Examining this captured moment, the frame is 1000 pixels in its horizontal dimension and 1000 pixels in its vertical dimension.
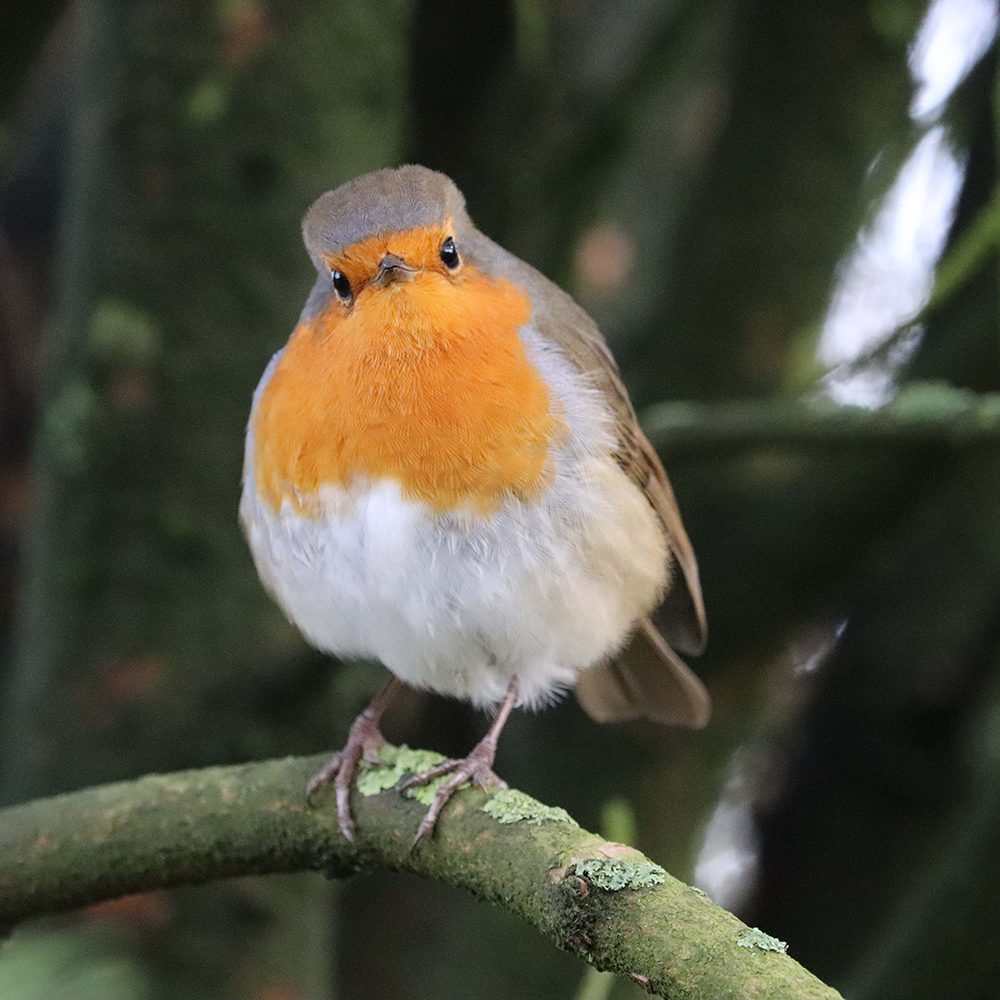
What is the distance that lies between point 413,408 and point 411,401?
0.04 ft

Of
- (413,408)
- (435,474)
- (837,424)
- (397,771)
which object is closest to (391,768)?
(397,771)

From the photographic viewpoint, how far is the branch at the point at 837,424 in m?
2.92


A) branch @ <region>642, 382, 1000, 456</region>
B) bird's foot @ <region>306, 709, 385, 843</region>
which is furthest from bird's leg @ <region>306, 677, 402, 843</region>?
branch @ <region>642, 382, 1000, 456</region>

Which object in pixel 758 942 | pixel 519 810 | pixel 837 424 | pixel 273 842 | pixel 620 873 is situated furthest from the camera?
pixel 837 424

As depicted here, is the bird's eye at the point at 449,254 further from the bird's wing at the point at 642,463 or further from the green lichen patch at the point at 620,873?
the green lichen patch at the point at 620,873

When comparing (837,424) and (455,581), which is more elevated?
(837,424)

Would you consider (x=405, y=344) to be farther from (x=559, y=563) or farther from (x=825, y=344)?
(x=825, y=344)

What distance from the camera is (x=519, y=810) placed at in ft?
6.97

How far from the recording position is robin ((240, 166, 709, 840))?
8.97 feet

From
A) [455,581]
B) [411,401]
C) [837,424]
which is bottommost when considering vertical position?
[455,581]

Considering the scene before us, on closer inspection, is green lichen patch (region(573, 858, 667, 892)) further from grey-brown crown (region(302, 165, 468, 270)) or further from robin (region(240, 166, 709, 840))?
grey-brown crown (region(302, 165, 468, 270))

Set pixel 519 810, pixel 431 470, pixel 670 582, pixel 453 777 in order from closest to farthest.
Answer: pixel 519 810 → pixel 453 777 → pixel 431 470 → pixel 670 582

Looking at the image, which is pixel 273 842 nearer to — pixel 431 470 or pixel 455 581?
pixel 455 581

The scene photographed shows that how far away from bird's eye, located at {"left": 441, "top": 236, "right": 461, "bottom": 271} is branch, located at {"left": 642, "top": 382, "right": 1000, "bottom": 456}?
62 cm
